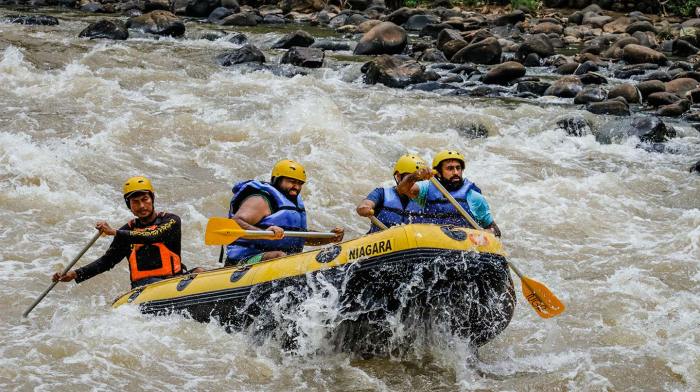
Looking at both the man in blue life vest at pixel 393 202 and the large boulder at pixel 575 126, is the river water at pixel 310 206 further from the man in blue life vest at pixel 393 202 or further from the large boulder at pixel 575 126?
the man in blue life vest at pixel 393 202

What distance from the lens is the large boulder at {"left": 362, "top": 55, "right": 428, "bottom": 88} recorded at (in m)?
16.3

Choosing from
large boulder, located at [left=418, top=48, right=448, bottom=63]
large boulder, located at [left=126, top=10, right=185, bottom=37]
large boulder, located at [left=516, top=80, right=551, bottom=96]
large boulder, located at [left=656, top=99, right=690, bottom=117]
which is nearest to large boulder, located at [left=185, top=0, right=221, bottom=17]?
large boulder, located at [left=126, top=10, right=185, bottom=37]

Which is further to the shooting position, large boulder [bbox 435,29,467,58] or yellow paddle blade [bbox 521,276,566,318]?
large boulder [bbox 435,29,467,58]

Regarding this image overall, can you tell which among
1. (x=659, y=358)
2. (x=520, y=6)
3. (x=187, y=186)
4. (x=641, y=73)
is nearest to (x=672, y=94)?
(x=641, y=73)

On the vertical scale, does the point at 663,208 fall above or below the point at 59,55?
below

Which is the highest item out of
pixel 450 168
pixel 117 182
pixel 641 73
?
pixel 450 168

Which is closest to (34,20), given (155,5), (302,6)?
(155,5)

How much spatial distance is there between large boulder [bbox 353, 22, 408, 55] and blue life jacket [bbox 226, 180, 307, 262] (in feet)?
48.0

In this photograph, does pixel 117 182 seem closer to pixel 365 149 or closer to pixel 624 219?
pixel 365 149

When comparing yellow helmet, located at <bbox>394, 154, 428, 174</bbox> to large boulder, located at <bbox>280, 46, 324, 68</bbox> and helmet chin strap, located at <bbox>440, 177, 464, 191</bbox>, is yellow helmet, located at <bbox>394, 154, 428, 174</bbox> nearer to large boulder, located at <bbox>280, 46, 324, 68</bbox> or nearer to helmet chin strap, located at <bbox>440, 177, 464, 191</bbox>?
helmet chin strap, located at <bbox>440, 177, 464, 191</bbox>

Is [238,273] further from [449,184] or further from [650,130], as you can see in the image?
[650,130]

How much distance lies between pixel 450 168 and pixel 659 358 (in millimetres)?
1906

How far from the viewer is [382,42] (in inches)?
816

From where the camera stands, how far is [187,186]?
9.72 metres
